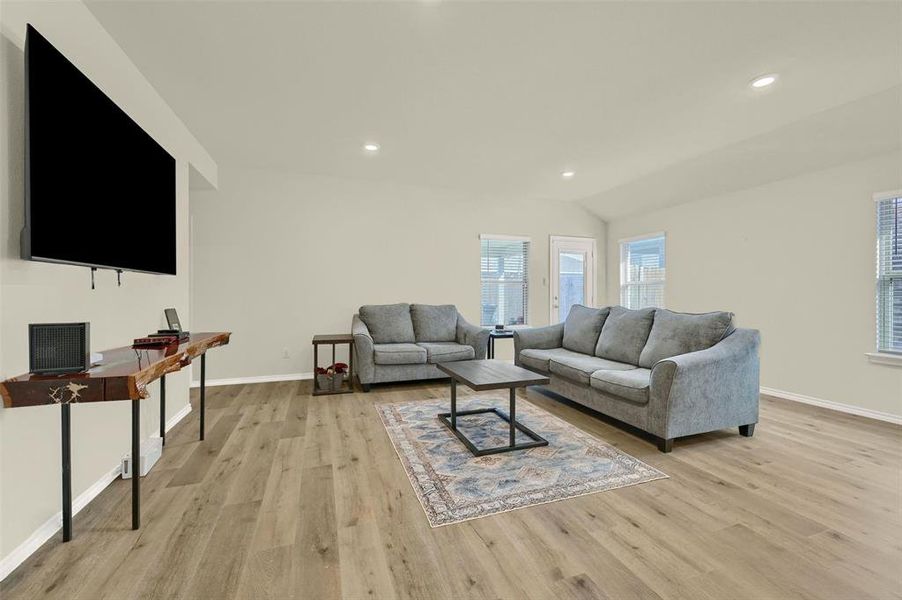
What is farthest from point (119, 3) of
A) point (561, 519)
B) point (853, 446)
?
point (853, 446)

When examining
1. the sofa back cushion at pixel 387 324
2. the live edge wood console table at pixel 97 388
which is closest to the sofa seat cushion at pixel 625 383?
the sofa back cushion at pixel 387 324

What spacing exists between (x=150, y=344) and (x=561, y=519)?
2339 mm

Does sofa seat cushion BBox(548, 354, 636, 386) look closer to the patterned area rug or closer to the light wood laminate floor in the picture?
the patterned area rug

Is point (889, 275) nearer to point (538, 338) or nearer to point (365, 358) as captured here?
point (538, 338)

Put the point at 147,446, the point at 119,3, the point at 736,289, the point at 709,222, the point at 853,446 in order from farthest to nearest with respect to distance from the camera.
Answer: the point at 709,222
the point at 736,289
the point at 853,446
the point at 147,446
the point at 119,3

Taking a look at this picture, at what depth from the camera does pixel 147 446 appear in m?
2.39

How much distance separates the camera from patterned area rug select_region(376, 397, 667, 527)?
6.54 feet

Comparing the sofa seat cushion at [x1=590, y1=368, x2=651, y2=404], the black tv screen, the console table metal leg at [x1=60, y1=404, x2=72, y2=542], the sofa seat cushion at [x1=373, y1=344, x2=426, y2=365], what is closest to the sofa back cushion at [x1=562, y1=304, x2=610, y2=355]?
the sofa seat cushion at [x1=590, y1=368, x2=651, y2=404]

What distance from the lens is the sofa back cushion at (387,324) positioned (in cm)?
475

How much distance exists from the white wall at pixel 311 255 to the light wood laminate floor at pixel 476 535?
215 cm

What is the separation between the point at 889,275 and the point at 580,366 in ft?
9.01

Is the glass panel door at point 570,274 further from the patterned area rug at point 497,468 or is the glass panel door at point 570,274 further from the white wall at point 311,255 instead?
the patterned area rug at point 497,468

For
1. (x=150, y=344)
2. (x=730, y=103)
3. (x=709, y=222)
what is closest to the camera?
(x=150, y=344)

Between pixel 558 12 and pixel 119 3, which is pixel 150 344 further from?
pixel 558 12
